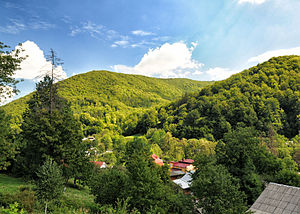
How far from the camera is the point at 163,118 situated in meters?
85.8

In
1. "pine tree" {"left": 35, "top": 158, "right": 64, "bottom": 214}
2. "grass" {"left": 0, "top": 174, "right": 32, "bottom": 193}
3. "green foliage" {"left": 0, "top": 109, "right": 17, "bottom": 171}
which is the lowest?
"grass" {"left": 0, "top": 174, "right": 32, "bottom": 193}

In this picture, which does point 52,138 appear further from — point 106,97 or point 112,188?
point 106,97

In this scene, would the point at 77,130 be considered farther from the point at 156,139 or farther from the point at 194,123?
the point at 194,123

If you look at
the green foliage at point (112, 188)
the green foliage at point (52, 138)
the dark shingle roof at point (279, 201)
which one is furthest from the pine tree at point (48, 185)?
the dark shingle roof at point (279, 201)

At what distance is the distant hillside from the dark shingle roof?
262ft

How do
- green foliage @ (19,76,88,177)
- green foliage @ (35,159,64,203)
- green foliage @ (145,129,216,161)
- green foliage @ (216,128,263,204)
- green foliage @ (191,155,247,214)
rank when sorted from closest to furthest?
green foliage @ (35,159,64,203), green foliage @ (191,155,247,214), green foliage @ (19,76,88,177), green foliage @ (216,128,263,204), green foliage @ (145,129,216,161)

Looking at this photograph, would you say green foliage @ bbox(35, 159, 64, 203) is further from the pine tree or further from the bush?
the bush

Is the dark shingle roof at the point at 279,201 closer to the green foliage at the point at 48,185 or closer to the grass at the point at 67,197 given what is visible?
the grass at the point at 67,197

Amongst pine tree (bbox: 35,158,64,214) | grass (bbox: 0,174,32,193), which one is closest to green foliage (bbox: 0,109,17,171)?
grass (bbox: 0,174,32,193)

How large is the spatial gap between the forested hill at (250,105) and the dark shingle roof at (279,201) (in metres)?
46.5

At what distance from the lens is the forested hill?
2370 inches

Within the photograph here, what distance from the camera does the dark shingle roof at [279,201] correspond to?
11.9 m

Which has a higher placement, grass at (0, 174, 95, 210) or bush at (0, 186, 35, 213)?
bush at (0, 186, 35, 213)

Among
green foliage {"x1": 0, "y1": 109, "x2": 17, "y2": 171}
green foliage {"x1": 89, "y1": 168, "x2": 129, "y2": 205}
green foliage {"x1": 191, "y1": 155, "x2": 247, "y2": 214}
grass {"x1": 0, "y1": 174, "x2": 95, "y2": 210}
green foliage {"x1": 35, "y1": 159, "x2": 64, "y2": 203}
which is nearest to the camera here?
green foliage {"x1": 35, "y1": 159, "x2": 64, "y2": 203}
